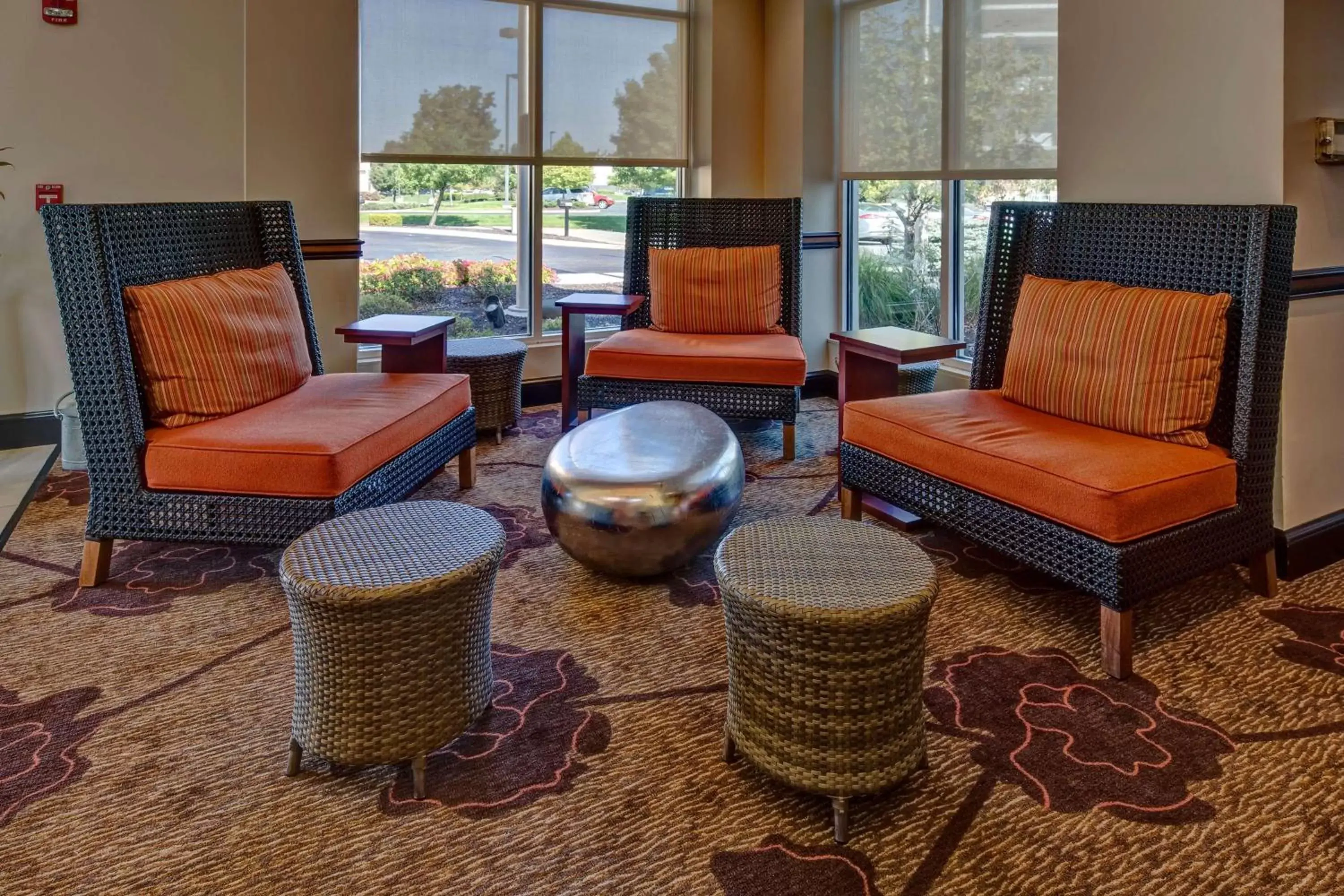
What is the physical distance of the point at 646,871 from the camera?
4.87 ft

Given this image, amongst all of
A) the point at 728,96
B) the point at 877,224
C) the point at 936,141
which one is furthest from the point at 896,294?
the point at 728,96

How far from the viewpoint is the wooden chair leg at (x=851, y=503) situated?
9.98ft

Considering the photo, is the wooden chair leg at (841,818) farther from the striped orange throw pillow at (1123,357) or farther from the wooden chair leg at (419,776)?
the striped orange throw pillow at (1123,357)

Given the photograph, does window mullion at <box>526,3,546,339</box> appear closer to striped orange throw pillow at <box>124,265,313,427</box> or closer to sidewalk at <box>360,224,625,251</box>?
sidewalk at <box>360,224,625,251</box>

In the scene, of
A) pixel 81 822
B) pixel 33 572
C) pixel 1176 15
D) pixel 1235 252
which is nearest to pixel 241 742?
pixel 81 822

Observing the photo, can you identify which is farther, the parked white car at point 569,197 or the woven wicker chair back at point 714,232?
the parked white car at point 569,197

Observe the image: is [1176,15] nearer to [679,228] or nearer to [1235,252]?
[1235,252]

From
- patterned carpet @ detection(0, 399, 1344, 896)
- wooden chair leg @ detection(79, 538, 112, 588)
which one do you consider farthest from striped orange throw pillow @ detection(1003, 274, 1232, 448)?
wooden chair leg @ detection(79, 538, 112, 588)

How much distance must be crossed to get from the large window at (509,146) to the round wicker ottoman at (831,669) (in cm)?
353

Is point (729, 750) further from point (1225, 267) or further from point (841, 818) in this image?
point (1225, 267)

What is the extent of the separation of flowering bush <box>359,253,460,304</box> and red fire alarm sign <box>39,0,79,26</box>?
4.98 feet

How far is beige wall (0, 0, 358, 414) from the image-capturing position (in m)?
3.79

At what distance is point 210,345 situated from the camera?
107 inches

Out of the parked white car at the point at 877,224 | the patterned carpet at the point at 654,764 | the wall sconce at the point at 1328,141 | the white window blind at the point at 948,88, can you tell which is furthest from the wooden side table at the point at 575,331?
the wall sconce at the point at 1328,141
